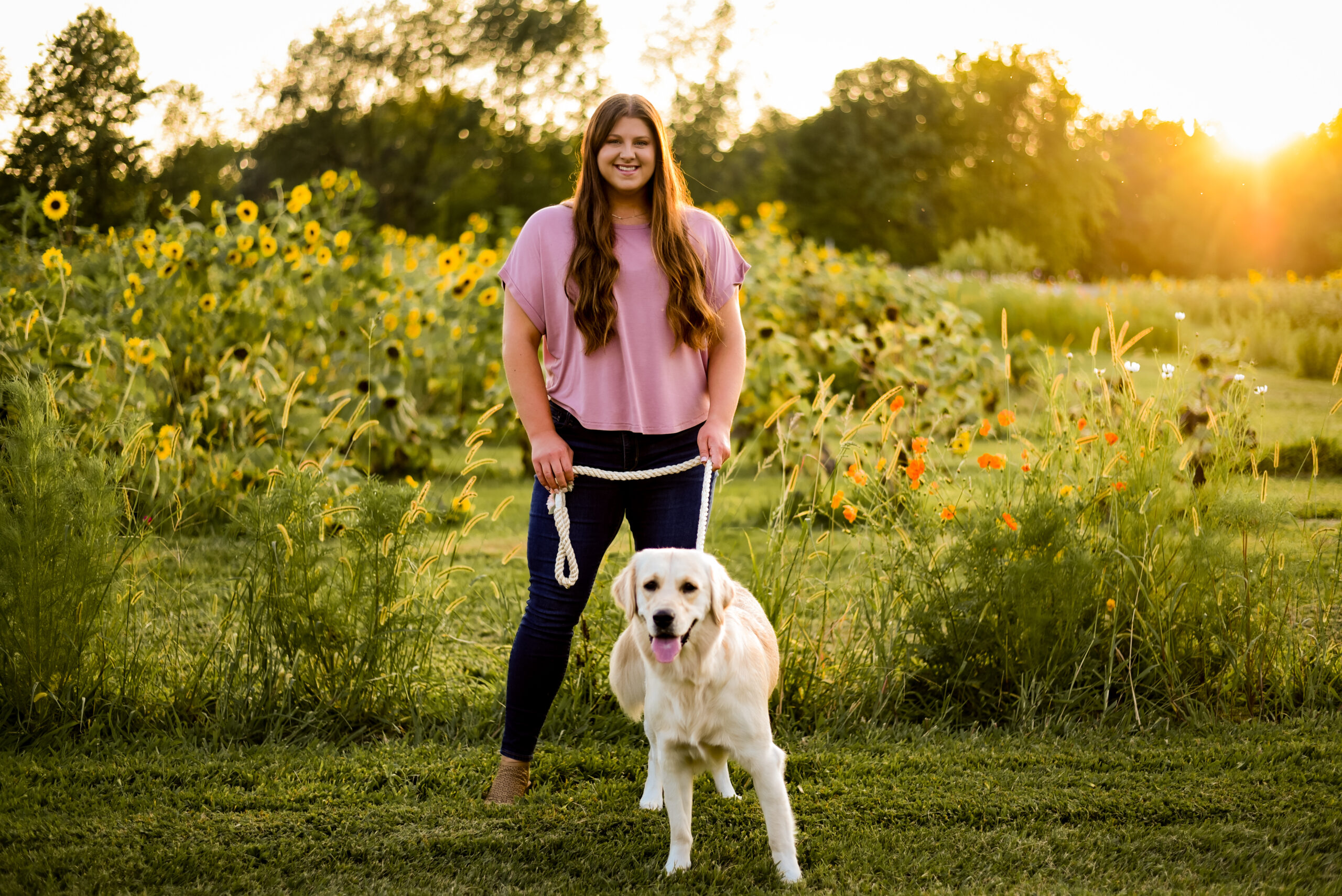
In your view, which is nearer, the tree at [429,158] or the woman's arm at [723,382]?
the woman's arm at [723,382]

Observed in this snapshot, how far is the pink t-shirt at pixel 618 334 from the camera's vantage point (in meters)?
2.93

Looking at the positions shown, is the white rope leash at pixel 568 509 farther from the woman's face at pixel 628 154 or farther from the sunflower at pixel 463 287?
the sunflower at pixel 463 287

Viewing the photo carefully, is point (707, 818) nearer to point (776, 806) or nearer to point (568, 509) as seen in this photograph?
point (776, 806)

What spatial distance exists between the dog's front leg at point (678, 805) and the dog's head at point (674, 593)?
320 millimetres

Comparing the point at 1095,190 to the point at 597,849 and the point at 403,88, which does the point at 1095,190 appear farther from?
the point at 597,849

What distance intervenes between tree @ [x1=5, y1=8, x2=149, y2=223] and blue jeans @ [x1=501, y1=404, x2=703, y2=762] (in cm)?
557

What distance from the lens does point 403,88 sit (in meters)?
31.3

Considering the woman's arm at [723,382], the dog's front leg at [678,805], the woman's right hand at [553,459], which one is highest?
the woman's arm at [723,382]

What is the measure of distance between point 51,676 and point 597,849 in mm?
1967

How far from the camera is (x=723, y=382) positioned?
305 cm

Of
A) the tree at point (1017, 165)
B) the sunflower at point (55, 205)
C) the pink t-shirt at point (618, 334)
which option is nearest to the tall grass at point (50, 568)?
the pink t-shirt at point (618, 334)

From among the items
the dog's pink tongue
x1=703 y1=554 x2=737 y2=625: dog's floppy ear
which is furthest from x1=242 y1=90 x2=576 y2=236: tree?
the dog's pink tongue

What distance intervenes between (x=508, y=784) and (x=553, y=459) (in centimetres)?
103

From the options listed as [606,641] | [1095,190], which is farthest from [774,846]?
[1095,190]
